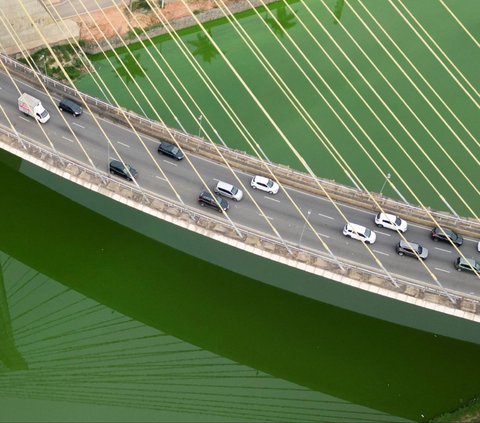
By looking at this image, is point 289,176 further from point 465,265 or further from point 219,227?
point 465,265

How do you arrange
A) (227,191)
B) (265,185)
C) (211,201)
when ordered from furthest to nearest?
(265,185), (227,191), (211,201)

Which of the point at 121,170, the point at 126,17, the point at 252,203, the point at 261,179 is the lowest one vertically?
the point at 121,170

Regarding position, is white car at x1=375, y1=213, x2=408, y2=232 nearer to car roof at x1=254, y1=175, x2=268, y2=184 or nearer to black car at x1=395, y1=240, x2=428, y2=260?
black car at x1=395, y1=240, x2=428, y2=260

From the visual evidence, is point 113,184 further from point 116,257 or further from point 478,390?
point 478,390

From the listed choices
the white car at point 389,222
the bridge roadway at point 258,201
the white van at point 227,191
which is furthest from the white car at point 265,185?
the white car at point 389,222

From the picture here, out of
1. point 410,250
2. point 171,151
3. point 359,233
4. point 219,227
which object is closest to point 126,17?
point 171,151

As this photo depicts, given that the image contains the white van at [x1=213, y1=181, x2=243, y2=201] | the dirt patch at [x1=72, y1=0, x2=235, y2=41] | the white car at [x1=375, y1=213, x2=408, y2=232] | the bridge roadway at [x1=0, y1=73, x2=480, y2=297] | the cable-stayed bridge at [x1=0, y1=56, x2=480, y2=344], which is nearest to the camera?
the cable-stayed bridge at [x1=0, y1=56, x2=480, y2=344]

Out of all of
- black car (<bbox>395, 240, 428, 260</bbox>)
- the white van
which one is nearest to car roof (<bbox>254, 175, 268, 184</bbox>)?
the white van
